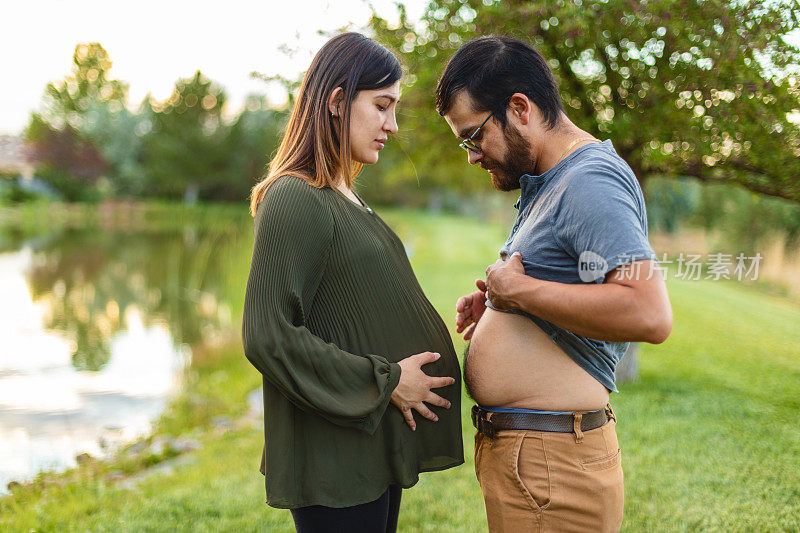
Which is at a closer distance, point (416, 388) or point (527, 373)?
point (527, 373)

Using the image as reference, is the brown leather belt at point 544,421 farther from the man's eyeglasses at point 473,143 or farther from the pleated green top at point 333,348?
the man's eyeglasses at point 473,143

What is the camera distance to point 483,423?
186cm

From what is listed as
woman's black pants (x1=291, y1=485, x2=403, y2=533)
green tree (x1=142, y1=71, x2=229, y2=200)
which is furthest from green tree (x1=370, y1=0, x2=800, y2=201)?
green tree (x1=142, y1=71, x2=229, y2=200)

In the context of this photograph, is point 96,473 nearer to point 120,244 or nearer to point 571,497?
point 571,497

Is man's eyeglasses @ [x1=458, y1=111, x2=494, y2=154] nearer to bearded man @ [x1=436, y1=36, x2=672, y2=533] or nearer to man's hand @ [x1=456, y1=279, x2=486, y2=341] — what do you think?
bearded man @ [x1=436, y1=36, x2=672, y2=533]

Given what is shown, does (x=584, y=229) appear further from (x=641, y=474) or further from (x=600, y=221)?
(x=641, y=474)

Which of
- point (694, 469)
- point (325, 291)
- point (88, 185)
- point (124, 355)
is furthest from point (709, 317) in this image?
point (88, 185)

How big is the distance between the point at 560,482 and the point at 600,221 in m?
0.72

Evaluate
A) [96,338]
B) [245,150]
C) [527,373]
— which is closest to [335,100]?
[527,373]

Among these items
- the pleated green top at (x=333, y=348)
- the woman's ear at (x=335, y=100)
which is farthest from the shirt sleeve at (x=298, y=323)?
the woman's ear at (x=335, y=100)

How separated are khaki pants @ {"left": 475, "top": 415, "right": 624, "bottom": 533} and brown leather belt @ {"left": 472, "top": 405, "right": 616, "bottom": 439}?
0.01 metres

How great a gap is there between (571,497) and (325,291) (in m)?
0.87

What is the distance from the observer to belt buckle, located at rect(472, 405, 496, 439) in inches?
71.5

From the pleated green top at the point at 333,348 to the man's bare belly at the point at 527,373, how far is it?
0.67ft
